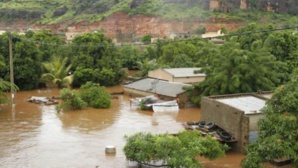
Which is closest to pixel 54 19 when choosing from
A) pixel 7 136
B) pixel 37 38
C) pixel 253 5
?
pixel 253 5

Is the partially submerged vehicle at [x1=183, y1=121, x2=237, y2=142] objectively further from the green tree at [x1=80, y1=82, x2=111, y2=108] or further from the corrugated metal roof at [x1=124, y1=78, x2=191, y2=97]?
the green tree at [x1=80, y1=82, x2=111, y2=108]

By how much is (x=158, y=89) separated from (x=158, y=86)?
64cm

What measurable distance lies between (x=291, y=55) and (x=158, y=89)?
377 inches

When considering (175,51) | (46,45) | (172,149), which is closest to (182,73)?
(175,51)

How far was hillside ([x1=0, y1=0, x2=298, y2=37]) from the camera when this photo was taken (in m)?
78.9

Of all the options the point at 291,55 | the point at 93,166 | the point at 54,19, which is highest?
the point at 54,19

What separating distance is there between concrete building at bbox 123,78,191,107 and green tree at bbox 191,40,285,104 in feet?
9.53

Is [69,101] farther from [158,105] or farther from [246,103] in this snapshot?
[246,103]

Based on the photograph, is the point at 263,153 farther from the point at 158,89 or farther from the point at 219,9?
the point at 219,9

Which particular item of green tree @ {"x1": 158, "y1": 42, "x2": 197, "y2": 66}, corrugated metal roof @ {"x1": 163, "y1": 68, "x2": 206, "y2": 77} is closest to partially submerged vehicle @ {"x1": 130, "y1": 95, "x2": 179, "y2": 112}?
corrugated metal roof @ {"x1": 163, "y1": 68, "x2": 206, "y2": 77}

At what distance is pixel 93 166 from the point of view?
16.6 m

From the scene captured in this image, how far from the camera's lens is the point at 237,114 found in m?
17.8

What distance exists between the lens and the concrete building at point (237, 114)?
17.4 metres

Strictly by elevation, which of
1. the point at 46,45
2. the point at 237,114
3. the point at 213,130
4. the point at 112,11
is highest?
the point at 112,11
